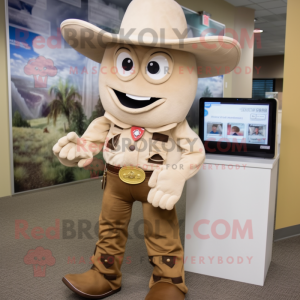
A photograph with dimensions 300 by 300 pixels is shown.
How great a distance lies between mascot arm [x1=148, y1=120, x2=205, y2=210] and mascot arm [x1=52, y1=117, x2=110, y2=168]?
0.39 m

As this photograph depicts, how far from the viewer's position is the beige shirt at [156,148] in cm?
166

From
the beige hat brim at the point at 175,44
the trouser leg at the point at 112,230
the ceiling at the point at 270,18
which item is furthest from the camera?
the ceiling at the point at 270,18

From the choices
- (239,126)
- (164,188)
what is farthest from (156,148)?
(239,126)

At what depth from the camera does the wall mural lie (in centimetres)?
362

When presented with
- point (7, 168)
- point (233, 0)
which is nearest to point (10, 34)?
point (7, 168)

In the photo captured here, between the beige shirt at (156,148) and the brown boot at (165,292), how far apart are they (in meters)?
0.55

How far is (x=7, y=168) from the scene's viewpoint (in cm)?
363

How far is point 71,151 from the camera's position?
170cm

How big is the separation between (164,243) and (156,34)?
100cm

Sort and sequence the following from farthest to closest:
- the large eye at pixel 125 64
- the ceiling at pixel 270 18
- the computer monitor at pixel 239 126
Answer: the ceiling at pixel 270 18 < the computer monitor at pixel 239 126 < the large eye at pixel 125 64

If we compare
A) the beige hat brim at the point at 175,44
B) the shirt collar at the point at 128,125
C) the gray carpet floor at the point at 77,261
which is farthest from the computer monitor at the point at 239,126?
the gray carpet floor at the point at 77,261

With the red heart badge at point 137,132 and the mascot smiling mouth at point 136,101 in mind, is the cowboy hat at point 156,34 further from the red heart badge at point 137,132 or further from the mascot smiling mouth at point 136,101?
the red heart badge at point 137,132

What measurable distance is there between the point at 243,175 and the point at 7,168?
2.65 m

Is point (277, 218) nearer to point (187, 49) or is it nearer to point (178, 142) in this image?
point (178, 142)
